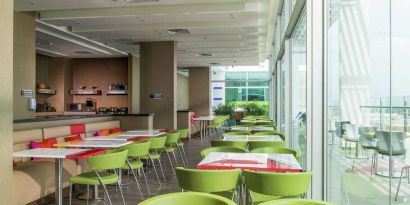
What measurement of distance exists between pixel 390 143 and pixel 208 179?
137 centimetres

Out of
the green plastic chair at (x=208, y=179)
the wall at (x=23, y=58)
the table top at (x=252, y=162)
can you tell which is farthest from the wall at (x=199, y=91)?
the green plastic chair at (x=208, y=179)

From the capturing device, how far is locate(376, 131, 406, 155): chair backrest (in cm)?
202

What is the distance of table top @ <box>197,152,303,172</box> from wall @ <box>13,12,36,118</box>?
6.59 meters

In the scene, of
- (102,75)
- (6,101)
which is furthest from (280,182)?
(102,75)

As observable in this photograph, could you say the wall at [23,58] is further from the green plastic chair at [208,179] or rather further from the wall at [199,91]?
the wall at [199,91]

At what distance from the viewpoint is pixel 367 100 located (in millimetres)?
2543

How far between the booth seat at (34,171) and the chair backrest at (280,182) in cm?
332

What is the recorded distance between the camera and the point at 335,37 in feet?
11.3

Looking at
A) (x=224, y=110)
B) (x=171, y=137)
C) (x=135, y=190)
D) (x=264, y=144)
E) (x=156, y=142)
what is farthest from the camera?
(x=224, y=110)

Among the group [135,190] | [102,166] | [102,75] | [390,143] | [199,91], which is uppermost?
[102,75]

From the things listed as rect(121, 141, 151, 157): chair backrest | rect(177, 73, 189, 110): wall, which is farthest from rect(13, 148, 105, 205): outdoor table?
rect(177, 73, 189, 110): wall

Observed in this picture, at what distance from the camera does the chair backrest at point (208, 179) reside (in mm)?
2928

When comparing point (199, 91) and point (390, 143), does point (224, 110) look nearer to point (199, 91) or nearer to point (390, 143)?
point (199, 91)

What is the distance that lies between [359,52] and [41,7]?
7.43 metres
